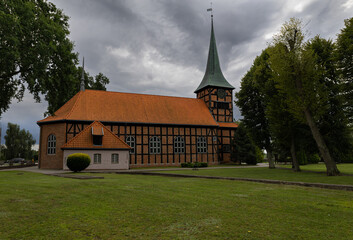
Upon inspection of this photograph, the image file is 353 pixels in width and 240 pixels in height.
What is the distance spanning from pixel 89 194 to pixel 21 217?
10.6 ft

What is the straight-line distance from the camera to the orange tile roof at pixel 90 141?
86.5 feet

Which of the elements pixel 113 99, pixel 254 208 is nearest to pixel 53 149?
pixel 113 99

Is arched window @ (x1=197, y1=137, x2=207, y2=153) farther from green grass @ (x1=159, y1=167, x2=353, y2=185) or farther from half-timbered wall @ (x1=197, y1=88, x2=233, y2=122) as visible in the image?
green grass @ (x1=159, y1=167, x2=353, y2=185)

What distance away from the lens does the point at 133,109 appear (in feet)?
112

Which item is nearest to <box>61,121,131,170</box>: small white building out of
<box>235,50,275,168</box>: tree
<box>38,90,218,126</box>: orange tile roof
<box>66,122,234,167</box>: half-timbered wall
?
<box>66,122,234,167</box>: half-timbered wall

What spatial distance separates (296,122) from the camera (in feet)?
69.8

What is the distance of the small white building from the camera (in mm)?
26500

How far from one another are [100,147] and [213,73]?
23.0 metres

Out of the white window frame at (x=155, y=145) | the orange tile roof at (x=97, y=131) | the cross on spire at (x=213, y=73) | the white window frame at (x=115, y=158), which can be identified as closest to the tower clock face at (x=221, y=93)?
the cross on spire at (x=213, y=73)

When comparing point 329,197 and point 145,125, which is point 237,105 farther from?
point 329,197

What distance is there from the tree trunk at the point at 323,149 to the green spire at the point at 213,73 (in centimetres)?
2202

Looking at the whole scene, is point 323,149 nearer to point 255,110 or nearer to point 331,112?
point 331,112

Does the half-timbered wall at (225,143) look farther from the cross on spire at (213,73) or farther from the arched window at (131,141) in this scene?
the arched window at (131,141)

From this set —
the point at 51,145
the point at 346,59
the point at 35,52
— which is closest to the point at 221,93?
the point at 346,59
